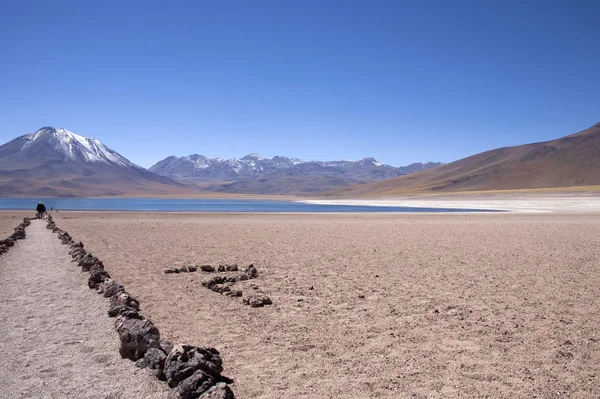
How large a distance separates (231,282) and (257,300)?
79.5 inches

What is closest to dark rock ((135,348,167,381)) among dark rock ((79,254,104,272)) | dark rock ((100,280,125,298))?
dark rock ((100,280,125,298))

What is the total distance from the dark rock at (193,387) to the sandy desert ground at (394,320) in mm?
446

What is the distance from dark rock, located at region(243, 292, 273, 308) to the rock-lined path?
2366mm

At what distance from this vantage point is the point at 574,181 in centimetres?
14738

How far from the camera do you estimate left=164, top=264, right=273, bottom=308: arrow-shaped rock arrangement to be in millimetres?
8531

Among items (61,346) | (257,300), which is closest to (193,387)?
(61,346)

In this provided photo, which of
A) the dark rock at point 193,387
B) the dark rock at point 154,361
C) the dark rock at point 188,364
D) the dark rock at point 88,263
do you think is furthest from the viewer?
the dark rock at point 88,263

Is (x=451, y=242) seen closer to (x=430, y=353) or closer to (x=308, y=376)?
(x=430, y=353)

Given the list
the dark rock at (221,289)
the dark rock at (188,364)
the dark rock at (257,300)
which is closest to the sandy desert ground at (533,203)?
the dark rock at (221,289)

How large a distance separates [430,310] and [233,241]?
1201 cm

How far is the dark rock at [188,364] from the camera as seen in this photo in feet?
15.6

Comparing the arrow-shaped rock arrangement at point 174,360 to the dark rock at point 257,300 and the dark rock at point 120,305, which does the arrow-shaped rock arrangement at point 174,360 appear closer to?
the dark rock at point 120,305

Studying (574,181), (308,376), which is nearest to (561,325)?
(308,376)

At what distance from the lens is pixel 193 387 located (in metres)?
4.40
